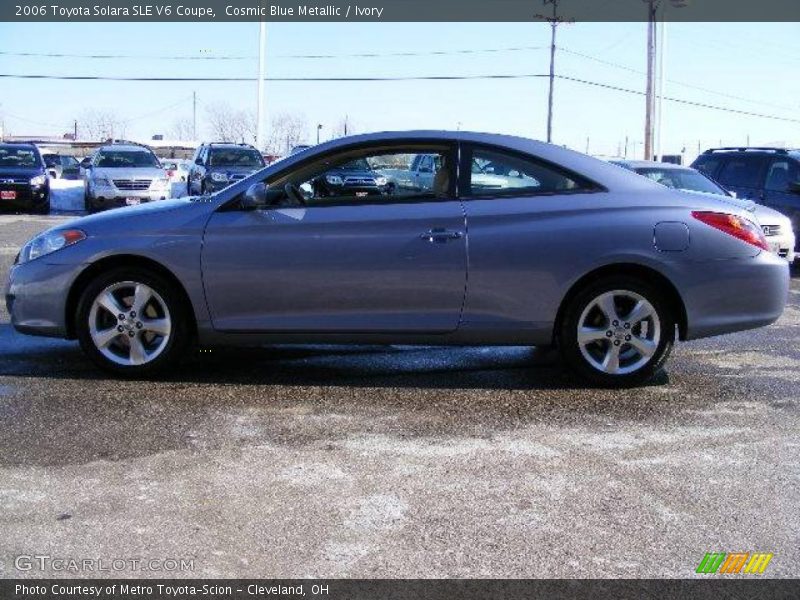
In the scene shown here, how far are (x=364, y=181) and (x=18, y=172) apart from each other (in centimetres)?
1914

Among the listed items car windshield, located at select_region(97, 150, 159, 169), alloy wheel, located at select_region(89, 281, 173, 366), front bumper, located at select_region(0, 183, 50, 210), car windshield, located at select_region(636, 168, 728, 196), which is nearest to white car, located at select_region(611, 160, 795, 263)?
car windshield, located at select_region(636, 168, 728, 196)

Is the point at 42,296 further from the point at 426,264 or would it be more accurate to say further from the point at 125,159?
the point at 125,159

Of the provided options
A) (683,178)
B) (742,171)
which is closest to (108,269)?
(683,178)

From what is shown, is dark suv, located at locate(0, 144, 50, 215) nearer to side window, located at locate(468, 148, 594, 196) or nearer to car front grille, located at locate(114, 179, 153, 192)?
car front grille, located at locate(114, 179, 153, 192)

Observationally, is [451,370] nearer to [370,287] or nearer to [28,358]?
[370,287]

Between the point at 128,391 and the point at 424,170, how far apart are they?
232cm

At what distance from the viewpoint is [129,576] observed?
3205mm

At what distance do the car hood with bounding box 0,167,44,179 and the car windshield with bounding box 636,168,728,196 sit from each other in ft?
52.3

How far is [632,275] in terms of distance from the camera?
586 centimetres

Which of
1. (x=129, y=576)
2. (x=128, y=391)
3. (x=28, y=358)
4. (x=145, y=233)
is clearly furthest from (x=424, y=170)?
(x=129, y=576)

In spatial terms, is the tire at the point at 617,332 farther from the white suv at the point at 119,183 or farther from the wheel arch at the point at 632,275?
the white suv at the point at 119,183

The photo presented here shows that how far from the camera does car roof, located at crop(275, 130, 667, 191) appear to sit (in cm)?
595

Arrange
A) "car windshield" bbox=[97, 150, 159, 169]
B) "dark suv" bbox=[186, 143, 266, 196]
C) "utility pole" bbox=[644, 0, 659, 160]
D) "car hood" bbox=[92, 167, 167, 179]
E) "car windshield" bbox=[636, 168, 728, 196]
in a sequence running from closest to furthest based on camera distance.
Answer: "car windshield" bbox=[636, 168, 728, 196]
"car hood" bbox=[92, 167, 167, 179]
"dark suv" bbox=[186, 143, 266, 196]
"car windshield" bbox=[97, 150, 159, 169]
"utility pole" bbox=[644, 0, 659, 160]

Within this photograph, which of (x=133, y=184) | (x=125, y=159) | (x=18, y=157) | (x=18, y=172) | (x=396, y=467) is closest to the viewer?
(x=396, y=467)
